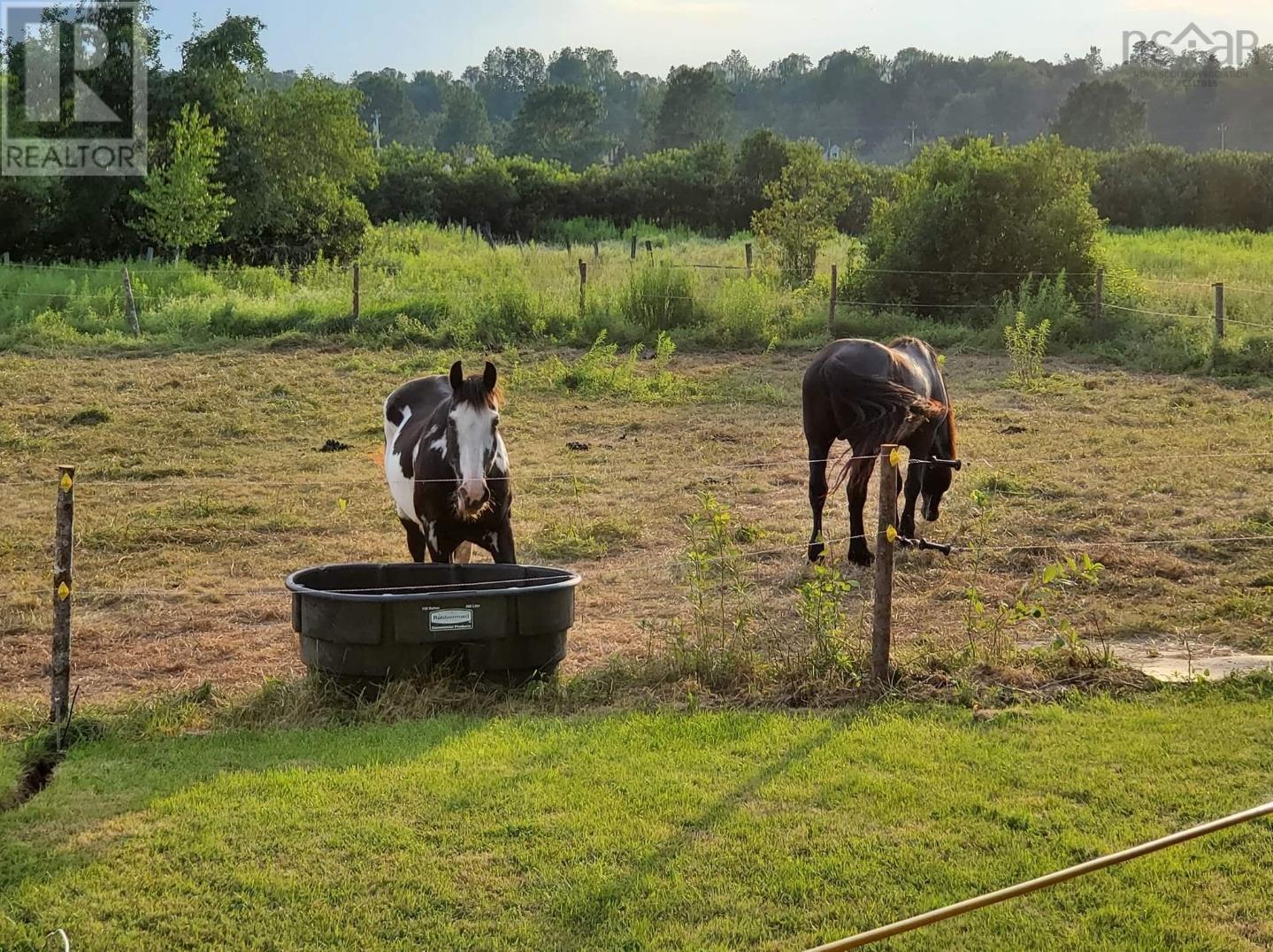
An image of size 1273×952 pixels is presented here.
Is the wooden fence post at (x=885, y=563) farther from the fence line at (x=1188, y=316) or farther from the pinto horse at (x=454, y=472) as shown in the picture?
the fence line at (x=1188, y=316)

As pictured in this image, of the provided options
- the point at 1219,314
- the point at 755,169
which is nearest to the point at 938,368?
the point at 1219,314

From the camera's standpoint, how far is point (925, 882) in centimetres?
386

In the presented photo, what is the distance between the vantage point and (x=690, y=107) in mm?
88688

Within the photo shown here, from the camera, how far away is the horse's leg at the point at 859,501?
8125 millimetres

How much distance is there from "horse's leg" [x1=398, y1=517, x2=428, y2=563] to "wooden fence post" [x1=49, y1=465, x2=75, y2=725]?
8.40 ft

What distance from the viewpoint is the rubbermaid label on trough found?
223 inches

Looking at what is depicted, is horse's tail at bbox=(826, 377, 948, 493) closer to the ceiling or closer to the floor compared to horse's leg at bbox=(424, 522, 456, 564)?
closer to the ceiling

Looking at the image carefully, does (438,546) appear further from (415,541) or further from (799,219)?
(799,219)

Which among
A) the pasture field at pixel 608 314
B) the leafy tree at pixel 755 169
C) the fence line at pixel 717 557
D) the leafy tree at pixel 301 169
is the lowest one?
the fence line at pixel 717 557

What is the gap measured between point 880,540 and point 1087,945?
246 centimetres

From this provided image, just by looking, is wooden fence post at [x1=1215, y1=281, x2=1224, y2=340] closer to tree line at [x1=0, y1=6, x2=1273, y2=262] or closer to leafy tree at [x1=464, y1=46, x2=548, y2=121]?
tree line at [x1=0, y1=6, x2=1273, y2=262]

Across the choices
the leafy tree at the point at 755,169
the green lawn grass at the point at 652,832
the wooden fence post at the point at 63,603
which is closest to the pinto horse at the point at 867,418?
the green lawn grass at the point at 652,832

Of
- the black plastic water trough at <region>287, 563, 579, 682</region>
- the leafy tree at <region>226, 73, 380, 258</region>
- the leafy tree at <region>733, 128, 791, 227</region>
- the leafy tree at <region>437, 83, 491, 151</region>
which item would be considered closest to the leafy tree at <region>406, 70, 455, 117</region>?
the leafy tree at <region>437, 83, 491, 151</region>

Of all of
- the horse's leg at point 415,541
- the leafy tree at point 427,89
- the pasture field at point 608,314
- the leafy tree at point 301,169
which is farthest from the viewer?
the leafy tree at point 427,89
